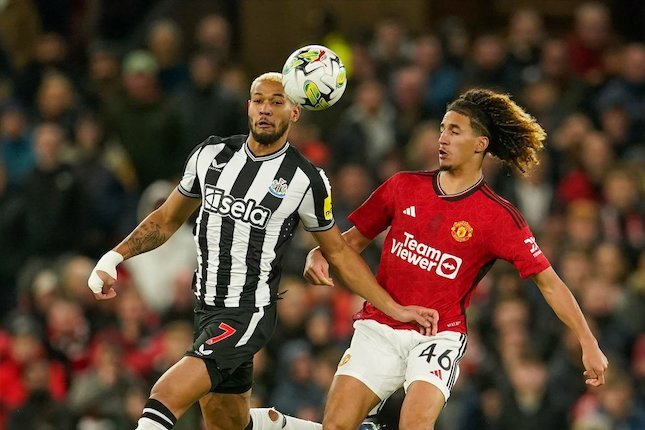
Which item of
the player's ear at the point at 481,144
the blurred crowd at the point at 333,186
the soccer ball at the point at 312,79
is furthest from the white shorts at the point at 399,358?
the blurred crowd at the point at 333,186

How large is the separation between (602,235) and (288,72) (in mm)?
5672

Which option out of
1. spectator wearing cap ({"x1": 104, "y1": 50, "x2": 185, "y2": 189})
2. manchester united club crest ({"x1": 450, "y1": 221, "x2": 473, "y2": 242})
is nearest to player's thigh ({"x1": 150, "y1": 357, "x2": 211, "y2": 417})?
manchester united club crest ({"x1": 450, "y1": 221, "x2": 473, "y2": 242})

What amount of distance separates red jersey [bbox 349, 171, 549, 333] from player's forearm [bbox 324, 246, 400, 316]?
144mm

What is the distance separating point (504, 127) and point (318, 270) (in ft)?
4.60

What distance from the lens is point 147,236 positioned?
29.4ft

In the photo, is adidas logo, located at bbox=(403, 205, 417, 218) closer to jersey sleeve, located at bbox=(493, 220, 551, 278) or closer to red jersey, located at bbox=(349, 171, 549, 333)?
red jersey, located at bbox=(349, 171, 549, 333)

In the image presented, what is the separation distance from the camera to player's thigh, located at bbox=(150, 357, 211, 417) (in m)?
8.45

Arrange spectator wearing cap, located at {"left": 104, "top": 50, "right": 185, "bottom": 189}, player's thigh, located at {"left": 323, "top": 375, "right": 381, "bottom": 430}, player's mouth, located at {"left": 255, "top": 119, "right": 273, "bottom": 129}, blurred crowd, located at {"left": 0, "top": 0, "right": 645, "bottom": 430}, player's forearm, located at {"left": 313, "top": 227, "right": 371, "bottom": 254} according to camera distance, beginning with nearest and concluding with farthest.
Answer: player's mouth, located at {"left": 255, "top": 119, "right": 273, "bottom": 129}
player's thigh, located at {"left": 323, "top": 375, "right": 381, "bottom": 430}
player's forearm, located at {"left": 313, "top": 227, "right": 371, "bottom": 254}
blurred crowd, located at {"left": 0, "top": 0, "right": 645, "bottom": 430}
spectator wearing cap, located at {"left": 104, "top": 50, "right": 185, "bottom": 189}

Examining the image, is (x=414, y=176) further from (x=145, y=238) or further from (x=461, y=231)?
(x=145, y=238)

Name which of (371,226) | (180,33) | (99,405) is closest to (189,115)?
(180,33)

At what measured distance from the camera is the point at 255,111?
343 inches

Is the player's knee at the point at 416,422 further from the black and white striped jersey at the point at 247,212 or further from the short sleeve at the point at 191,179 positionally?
the short sleeve at the point at 191,179

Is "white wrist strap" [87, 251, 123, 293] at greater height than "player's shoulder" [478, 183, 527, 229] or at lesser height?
lesser

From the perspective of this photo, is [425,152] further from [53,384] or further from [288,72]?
[288,72]
